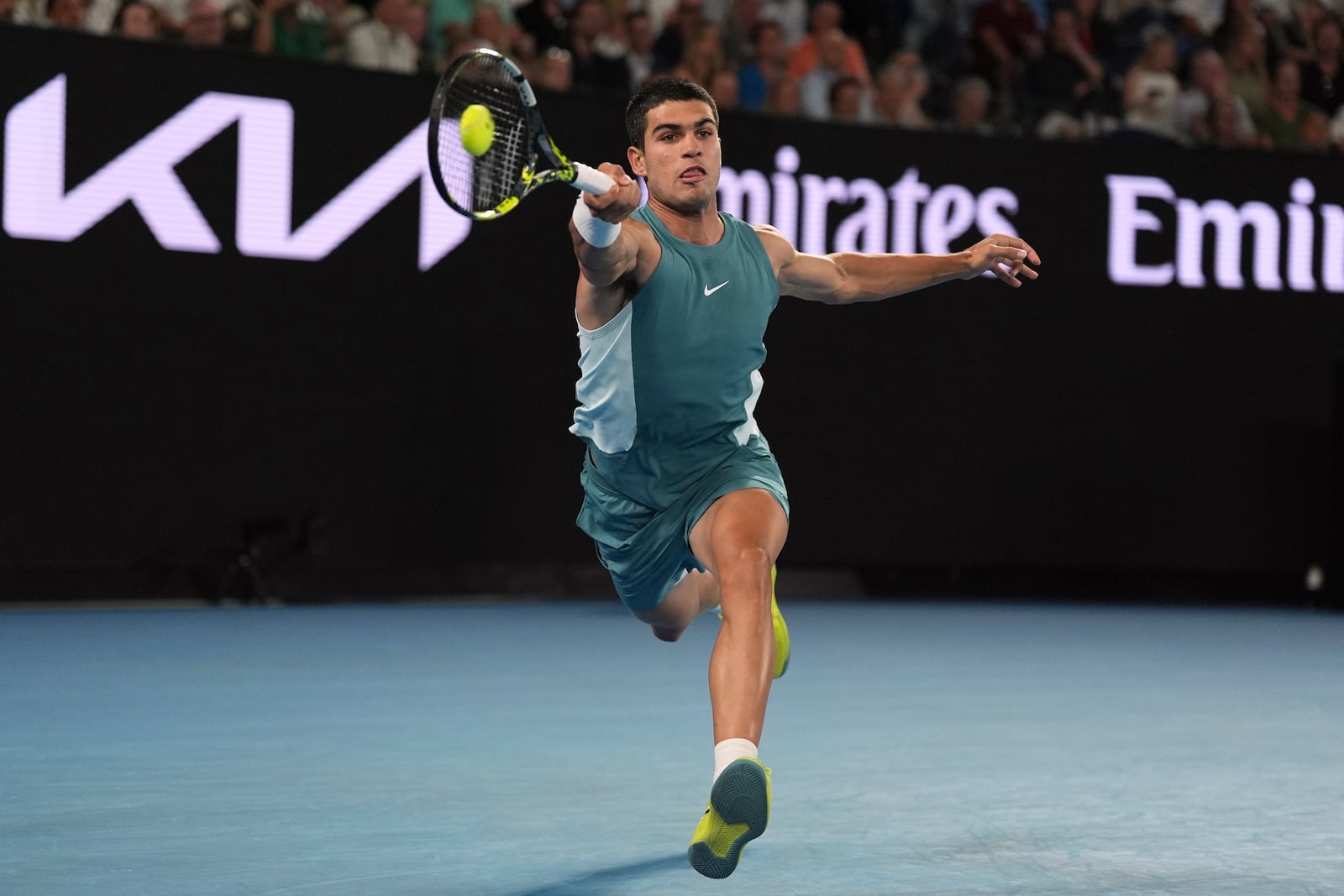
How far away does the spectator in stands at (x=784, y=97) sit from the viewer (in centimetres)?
1056

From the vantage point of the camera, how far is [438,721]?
222 inches

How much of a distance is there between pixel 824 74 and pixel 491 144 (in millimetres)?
7654

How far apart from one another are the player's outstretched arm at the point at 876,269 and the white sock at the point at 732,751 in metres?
1.42

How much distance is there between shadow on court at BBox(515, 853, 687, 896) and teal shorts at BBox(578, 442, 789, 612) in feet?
2.40

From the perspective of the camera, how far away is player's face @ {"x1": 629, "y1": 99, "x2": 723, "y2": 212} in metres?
3.97

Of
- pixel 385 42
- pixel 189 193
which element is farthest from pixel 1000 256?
pixel 385 42

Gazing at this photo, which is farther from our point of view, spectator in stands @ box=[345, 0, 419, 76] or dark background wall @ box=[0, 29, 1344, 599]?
spectator in stands @ box=[345, 0, 419, 76]

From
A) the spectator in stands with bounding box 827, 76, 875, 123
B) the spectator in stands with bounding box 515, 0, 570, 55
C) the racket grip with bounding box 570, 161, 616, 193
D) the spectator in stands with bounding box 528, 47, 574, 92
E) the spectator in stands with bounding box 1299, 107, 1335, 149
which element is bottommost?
the spectator in stands with bounding box 1299, 107, 1335, 149

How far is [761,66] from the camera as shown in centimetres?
1080

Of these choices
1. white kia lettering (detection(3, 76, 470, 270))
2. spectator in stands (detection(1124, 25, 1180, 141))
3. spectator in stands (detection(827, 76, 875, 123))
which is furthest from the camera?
spectator in stands (detection(1124, 25, 1180, 141))

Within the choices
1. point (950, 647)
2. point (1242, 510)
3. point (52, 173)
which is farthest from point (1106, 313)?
point (52, 173)

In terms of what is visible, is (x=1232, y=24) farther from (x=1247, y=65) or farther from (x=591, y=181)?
(x=591, y=181)

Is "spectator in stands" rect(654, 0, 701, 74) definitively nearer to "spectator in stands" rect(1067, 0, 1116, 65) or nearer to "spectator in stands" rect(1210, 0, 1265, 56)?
"spectator in stands" rect(1067, 0, 1116, 65)

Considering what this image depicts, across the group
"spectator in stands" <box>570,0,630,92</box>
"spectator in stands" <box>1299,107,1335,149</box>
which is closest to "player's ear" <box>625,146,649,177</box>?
"spectator in stands" <box>570,0,630,92</box>
